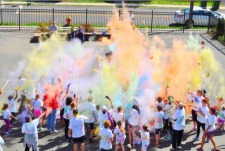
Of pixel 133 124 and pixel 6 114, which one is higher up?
pixel 6 114

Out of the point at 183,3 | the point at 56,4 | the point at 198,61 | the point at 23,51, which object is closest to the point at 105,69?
the point at 198,61

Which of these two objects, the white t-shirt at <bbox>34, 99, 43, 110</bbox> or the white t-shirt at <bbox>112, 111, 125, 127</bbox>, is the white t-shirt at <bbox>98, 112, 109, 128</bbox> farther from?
the white t-shirt at <bbox>34, 99, 43, 110</bbox>

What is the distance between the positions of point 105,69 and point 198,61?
3.78m

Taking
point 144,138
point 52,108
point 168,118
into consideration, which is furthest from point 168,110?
point 52,108

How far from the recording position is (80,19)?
30.8 m

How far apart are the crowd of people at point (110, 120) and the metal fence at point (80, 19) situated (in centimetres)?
1454

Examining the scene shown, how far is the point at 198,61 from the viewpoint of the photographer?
53.3 ft

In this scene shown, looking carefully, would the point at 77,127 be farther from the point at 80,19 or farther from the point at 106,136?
the point at 80,19

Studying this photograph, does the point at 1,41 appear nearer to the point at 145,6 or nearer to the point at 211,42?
the point at 211,42

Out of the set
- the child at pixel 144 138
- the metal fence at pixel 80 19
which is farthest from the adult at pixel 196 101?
the metal fence at pixel 80 19

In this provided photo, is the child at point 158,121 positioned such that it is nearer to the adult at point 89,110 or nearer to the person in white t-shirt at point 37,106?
the adult at point 89,110

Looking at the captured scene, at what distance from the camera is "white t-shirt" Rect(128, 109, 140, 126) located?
495 inches

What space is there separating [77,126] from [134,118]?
1791 mm

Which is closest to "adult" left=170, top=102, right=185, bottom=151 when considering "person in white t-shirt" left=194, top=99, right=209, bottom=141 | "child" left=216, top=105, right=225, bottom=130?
"person in white t-shirt" left=194, top=99, right=209, bottom=141
